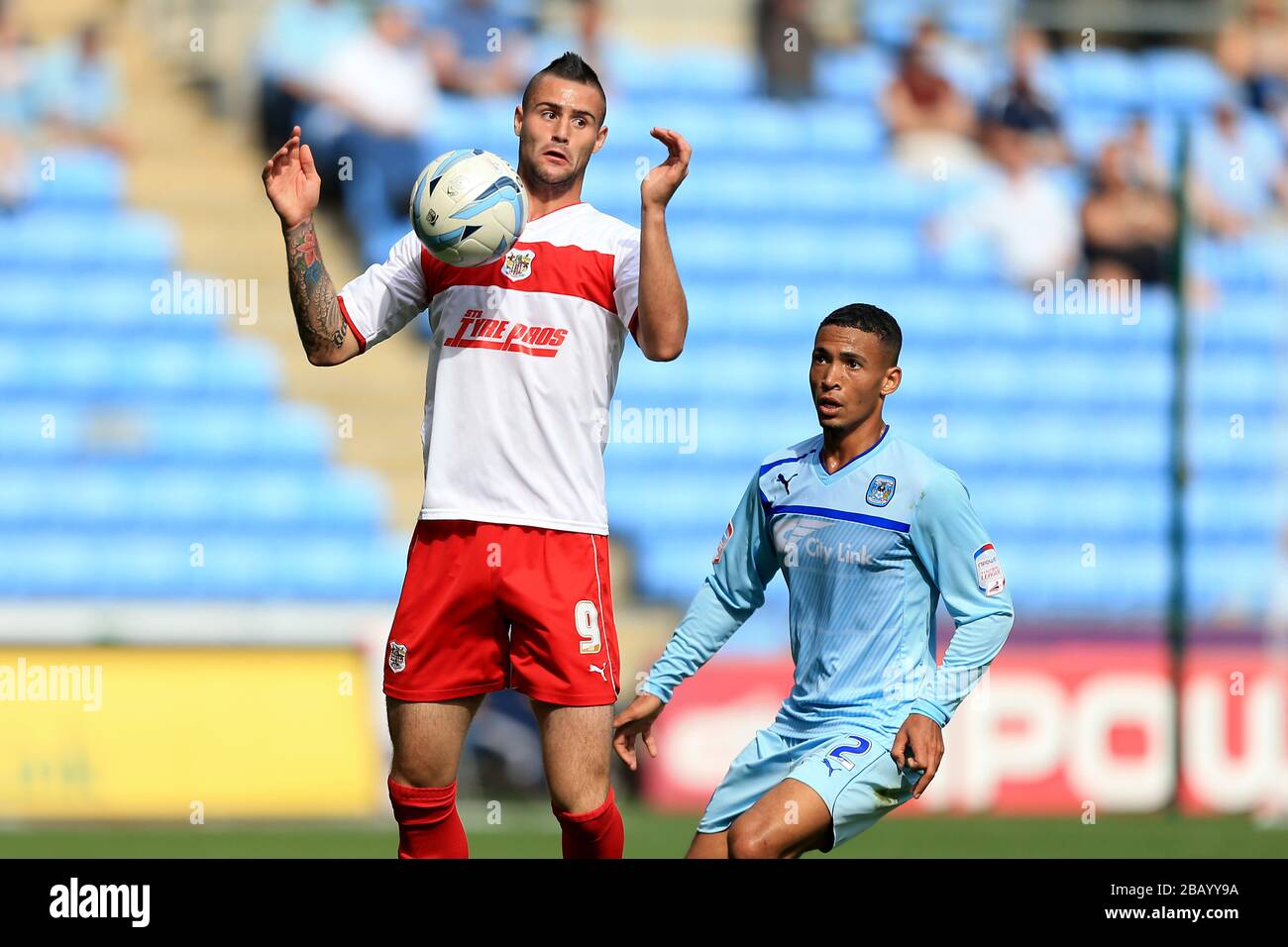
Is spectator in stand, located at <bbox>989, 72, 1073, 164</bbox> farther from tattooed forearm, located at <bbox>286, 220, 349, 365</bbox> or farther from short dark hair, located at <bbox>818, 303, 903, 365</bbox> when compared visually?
tattooed forearm, located at <bbox>286, 220, 349, 365</bbox>

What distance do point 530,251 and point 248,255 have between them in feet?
21.8

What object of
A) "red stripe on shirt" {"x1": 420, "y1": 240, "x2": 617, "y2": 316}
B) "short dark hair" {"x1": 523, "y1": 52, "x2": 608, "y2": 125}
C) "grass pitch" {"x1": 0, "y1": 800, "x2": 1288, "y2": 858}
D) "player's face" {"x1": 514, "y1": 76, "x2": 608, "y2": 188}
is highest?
"short dark hair" {"x1": 523, "y1": 52, "x2": 608, "y2": 125}

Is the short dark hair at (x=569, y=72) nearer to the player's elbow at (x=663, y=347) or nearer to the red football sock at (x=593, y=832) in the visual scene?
the player's elbow at (x=663, y=347)

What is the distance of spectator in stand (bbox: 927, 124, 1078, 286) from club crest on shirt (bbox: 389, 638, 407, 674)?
7317mm

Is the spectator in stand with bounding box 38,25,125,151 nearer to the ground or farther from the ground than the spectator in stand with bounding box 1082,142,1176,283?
farther from the ground

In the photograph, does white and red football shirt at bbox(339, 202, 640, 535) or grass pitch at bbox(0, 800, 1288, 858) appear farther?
grass pitch at bbox(0, 800, 1288, 858)

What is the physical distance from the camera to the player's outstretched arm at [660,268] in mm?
4133

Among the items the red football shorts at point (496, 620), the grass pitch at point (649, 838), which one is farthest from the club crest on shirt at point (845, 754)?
the grass pitch at point (649, 838)

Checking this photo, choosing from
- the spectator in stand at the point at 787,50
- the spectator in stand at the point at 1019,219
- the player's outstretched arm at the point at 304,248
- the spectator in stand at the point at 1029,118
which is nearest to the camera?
the player's outstretched arm at the point at 304,248

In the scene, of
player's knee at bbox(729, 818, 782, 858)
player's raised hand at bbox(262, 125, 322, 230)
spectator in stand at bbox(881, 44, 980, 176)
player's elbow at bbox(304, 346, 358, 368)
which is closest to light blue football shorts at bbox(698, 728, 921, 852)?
player's knee at bbox(729, 818, 782, 858)

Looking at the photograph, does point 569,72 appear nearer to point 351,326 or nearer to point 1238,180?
point 351,326

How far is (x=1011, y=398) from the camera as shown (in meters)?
10.6

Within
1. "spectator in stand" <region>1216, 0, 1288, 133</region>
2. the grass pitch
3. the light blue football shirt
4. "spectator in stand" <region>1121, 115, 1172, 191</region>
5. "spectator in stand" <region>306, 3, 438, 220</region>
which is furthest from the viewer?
"spectator in stand" <region>1216, 0, 1288, 133</region>

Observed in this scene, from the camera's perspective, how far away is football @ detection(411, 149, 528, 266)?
4230mm
